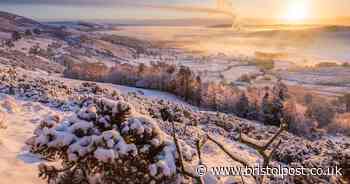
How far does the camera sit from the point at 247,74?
105 metres

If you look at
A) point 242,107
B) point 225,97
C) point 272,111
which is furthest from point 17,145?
point 225,97

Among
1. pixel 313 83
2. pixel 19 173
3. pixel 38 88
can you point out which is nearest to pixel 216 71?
pixel 313 83

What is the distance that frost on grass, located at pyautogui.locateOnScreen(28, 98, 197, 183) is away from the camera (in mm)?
5523

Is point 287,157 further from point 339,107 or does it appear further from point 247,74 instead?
point 247,74

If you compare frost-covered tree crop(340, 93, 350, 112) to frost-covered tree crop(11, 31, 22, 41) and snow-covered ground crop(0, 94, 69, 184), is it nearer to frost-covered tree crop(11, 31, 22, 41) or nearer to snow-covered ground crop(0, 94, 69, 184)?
snow-covered ground crop(0, 94, 69, 184)

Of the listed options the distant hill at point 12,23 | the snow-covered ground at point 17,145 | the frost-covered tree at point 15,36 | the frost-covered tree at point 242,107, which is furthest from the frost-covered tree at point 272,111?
the distant hill at point 12,23

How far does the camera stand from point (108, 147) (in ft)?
18.1

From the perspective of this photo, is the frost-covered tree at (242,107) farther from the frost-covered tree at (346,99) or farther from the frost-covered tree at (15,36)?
the frost-covered tree at (15,36)

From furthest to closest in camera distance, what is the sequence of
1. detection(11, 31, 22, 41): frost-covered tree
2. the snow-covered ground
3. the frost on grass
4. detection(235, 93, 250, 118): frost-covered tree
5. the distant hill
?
the distant hill, detection(11, 31, 22, 41): frost-covered tree, detection(235, 93, 250, 118): frost-covered tree, the snow-covered ground, the frost on grass

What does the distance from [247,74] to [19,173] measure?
10099 cm

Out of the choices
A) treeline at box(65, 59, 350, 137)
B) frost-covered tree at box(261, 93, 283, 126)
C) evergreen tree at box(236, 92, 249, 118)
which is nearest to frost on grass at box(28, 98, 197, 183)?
treeline at box(65, 59, 350, 137)

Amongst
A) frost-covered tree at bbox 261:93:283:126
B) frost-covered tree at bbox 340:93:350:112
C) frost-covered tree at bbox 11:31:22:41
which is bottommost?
frost-covered tree at bbox 340:93:350:112

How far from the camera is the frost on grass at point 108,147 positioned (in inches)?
217

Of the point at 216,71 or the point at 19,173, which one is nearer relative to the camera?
the point at 19,173
